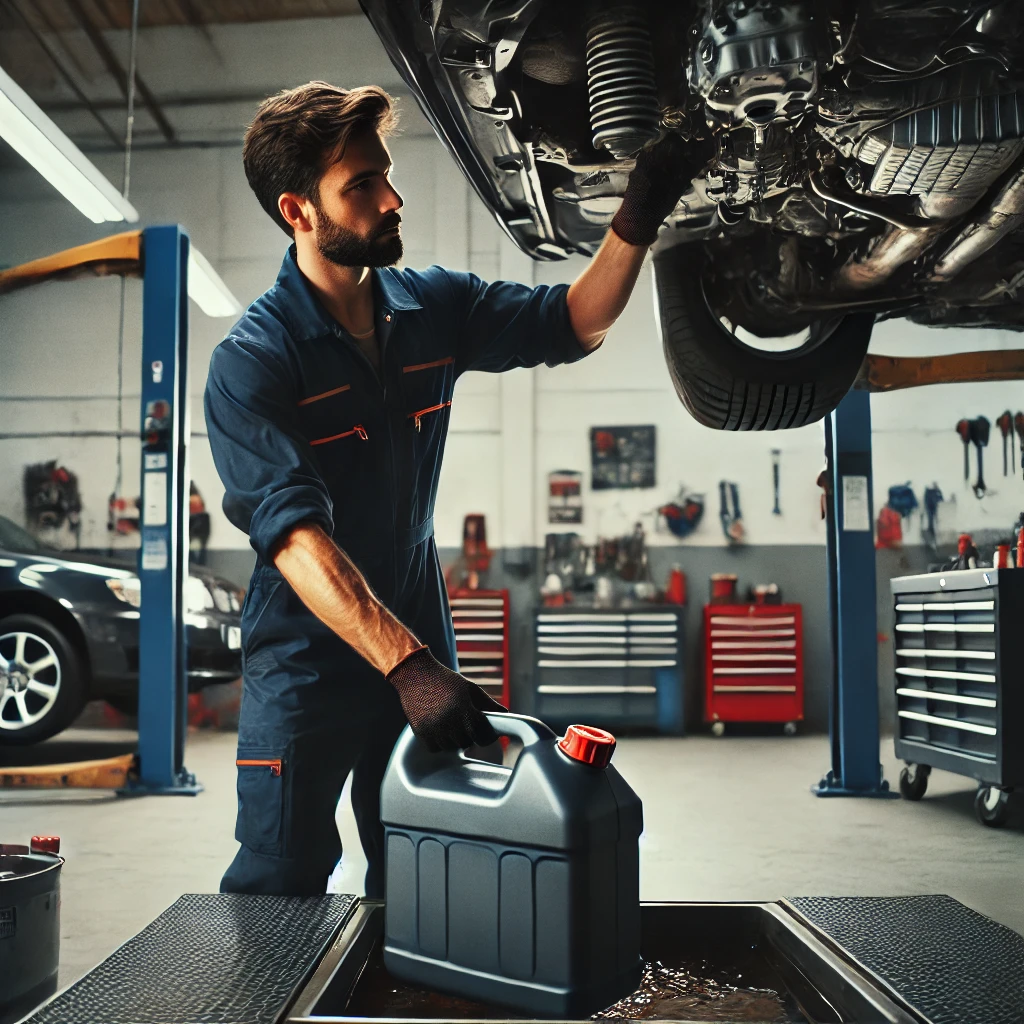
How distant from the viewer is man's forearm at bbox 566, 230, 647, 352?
1.45 meters

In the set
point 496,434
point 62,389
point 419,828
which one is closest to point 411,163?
point 496,434

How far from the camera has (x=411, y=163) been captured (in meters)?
6.48

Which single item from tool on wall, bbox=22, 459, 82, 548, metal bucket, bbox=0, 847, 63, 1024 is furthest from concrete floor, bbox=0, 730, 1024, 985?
tool on wall, bbox=22, 459, 82, 548

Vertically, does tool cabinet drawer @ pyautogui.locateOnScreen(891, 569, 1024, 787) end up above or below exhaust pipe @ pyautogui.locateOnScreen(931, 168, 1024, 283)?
below

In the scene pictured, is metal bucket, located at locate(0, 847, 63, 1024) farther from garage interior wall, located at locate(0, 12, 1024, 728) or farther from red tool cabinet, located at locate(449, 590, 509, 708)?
garage interior wall, located at locate(0, 12, 1024, 728)

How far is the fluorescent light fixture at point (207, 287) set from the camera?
4.06 m

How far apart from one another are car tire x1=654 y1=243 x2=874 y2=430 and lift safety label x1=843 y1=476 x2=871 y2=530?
201cm

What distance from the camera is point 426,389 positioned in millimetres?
1540

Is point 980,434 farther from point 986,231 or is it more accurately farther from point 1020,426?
point 986,231

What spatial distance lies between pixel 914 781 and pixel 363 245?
3.04m

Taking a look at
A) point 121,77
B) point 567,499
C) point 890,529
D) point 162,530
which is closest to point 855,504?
point 890,529

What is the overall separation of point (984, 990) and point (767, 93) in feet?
3.20

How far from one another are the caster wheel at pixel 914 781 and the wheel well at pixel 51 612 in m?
3.17

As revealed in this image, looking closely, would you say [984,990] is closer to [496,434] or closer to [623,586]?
[623,586]
